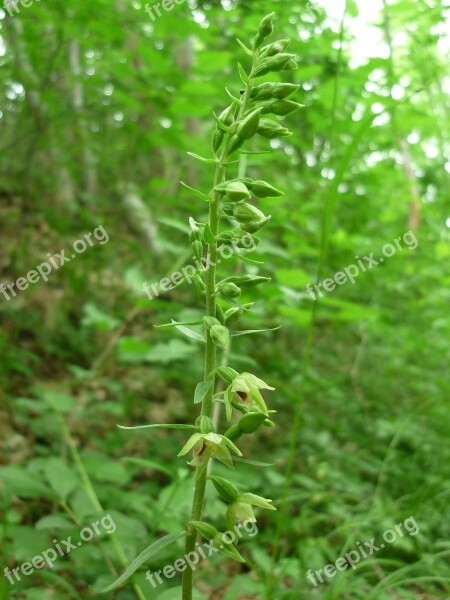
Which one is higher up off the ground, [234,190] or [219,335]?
[234,190]

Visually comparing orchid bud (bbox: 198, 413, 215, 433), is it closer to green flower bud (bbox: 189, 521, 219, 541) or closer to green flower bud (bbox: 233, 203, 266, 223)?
green flower bud (bbox: 189, 521, 219, 541)

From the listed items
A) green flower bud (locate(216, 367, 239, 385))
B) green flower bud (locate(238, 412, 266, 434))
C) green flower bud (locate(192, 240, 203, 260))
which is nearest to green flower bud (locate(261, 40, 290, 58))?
green flower bud (locate(192, 240, 203, 260))

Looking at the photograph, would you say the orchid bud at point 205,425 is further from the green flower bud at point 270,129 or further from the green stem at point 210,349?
the green flower bud at point 270,129

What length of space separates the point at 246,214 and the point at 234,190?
0.09 meters

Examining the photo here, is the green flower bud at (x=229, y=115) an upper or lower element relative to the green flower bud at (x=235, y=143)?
upper

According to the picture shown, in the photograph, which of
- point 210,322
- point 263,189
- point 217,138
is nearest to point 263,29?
point 217,138

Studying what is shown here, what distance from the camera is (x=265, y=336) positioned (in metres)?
4.95

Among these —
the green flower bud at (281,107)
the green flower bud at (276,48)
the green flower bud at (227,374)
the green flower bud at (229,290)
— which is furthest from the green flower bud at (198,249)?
the green flower bud at (276,48)

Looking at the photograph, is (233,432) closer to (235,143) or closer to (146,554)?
(146,554)

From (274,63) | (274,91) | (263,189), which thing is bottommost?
(263,189)

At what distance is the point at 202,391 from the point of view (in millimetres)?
1465

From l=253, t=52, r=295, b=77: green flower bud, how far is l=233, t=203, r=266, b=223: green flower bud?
41cm

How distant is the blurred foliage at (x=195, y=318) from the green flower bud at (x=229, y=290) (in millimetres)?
436

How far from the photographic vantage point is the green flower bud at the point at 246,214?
1538 mm
